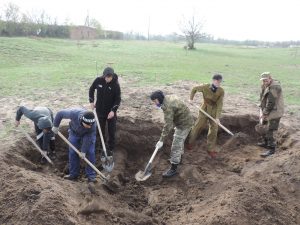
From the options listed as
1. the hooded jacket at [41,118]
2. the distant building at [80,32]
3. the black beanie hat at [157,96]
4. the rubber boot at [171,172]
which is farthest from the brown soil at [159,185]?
the distant building at [80,32]

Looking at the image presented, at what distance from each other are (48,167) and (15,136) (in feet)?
4.21

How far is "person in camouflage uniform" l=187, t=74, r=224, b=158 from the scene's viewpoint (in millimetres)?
7812

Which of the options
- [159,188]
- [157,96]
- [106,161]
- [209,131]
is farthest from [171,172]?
[157,96]

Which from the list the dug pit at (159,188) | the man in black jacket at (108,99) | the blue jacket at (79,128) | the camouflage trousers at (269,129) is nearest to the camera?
the dug pit at (159,188)

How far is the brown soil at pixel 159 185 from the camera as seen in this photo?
5.21 m

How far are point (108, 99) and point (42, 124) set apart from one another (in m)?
1.41

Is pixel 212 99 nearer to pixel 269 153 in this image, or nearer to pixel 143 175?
pixel 269 153

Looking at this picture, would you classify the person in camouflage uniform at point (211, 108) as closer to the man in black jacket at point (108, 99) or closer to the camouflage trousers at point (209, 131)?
the camouflage trousers at point (209, 131)

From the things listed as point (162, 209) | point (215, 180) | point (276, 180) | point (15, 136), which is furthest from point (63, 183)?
point (276, 180)

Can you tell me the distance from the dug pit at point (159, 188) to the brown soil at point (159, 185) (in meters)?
0.01

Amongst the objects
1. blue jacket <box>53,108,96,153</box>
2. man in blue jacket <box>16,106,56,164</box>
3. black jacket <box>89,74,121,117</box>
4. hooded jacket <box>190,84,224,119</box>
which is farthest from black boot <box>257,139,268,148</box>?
man in blue jacket <box>16,106,56,164</box>

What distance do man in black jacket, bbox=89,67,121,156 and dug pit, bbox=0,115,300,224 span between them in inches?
33.6

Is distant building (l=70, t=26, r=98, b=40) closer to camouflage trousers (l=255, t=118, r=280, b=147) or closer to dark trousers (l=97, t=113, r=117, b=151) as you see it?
dark trousers (l=97, t=113, r=117, b=151)

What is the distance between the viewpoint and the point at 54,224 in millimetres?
4703
